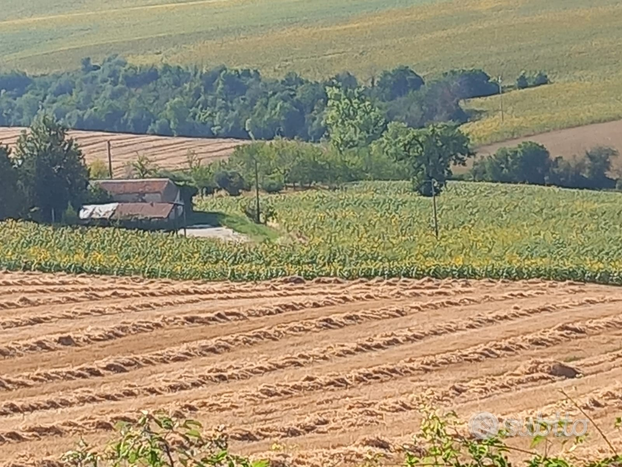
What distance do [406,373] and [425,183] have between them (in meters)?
32.5

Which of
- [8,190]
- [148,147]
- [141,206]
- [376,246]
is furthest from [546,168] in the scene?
[8,190]

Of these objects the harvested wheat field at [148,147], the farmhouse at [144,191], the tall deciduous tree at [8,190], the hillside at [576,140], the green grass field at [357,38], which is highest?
the tall deciduous tree at [8,190]

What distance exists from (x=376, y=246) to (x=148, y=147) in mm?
42724

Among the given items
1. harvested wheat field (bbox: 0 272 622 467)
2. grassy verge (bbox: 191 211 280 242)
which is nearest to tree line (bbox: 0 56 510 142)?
grassy verge (bbox: 191 211 280 242)

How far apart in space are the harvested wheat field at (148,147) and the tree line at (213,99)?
5421mm

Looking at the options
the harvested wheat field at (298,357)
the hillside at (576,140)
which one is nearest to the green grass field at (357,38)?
the hillside at (576,140)

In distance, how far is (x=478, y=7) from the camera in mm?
112938

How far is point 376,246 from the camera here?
32.2 m

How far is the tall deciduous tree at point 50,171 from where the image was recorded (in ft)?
125

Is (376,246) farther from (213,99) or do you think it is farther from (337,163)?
(213,99)

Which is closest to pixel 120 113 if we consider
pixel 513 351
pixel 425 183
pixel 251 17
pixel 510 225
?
pixel 251 17

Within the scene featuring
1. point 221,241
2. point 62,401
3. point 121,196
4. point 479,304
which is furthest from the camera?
point 121,196

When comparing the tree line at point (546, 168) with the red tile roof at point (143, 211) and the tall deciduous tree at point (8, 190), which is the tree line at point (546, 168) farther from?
the tall deciduous tree at point (8, 190)

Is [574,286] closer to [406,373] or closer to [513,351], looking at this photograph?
[513,351]
